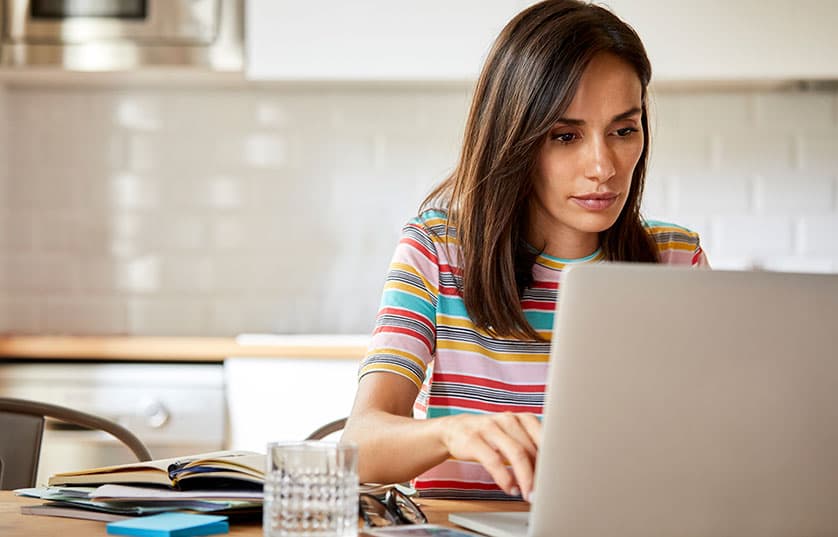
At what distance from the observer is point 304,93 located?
3.07m

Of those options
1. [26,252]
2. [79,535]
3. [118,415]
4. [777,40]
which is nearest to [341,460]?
[79,535]

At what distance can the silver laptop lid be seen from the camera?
0.78 m

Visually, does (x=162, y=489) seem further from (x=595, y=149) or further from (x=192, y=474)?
(x=595, y=149)

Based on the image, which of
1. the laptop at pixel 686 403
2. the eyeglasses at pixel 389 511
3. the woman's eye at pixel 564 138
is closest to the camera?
the laptop at pixel 686 403

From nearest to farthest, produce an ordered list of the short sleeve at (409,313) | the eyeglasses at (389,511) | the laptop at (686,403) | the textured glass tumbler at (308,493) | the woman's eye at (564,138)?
1. the laptop at (686,403)
2. the textured glass tumbler at (308,493)
3. the eyeglasses at (389,511)
4. the short sleeve at (409,313)
5. the woman's eye at (564,138)

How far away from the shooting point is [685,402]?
31.4 inches

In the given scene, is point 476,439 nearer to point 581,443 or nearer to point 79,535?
point 581,443

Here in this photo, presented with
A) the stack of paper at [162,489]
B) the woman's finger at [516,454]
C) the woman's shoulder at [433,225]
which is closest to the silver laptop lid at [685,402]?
the woman's finger at [516,454]

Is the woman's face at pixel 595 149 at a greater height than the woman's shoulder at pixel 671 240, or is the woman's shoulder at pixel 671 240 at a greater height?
the woman's face at pixel 595 149

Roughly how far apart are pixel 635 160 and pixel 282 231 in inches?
67.0

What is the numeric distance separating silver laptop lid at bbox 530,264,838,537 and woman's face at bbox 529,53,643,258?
2.26 ft

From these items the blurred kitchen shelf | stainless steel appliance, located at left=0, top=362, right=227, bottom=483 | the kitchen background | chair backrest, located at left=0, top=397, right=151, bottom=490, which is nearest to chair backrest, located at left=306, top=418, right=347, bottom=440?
chair backrest, located at left=0, top=397, right=151, bottom=490

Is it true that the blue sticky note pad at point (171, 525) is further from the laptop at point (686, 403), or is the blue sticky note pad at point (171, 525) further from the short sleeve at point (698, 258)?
the short sleeve at point (698, 258)

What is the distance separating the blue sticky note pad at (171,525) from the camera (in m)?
0.93
